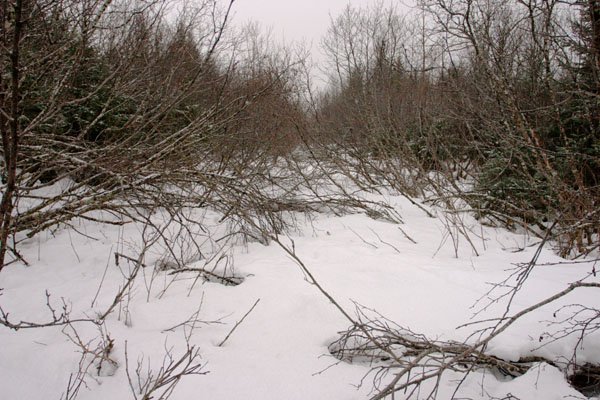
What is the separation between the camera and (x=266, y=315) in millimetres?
2564

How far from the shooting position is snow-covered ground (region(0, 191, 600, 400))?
1.89 m

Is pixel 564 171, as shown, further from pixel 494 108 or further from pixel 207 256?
pixel 207 256

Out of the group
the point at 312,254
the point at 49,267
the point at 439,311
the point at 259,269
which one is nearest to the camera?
the point at 439,311

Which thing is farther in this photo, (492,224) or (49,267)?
(492,224)

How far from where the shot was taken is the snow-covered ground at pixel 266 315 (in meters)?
1.89

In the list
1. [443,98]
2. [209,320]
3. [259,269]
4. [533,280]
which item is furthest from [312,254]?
[443,98]

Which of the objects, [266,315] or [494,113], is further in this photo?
[494,113]

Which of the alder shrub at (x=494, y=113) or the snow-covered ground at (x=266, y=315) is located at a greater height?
the alder shrub at (x=494, y=113)

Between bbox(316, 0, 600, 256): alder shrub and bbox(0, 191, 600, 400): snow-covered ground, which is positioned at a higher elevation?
bbox(316, 0, 600, 256): alder shrub

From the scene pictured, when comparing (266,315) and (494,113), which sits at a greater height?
(494,113)

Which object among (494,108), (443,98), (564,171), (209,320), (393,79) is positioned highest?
(393,79)

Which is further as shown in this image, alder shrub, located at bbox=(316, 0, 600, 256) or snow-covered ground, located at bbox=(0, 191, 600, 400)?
alder shrub, located at bbox=(316, 0, 600, 256)

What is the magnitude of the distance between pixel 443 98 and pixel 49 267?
31.1ft

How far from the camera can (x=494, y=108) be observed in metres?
6.64
